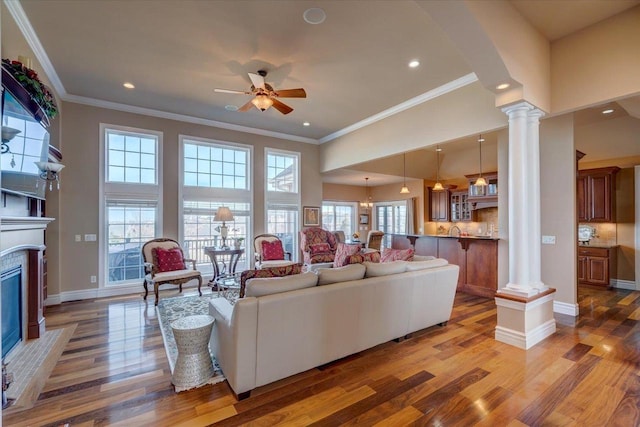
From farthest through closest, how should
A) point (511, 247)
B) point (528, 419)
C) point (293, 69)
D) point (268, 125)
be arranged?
point (268, 125)
point (293, 69)
point (511, 247)
point (528, 419)

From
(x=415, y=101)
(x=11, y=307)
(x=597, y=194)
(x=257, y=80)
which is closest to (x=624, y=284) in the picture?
(x=597, y=194)

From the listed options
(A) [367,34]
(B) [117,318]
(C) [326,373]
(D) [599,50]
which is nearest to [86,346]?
(B) [117,318]

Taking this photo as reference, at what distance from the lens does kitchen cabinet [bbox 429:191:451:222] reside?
30.1 feet

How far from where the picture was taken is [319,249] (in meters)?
7.29

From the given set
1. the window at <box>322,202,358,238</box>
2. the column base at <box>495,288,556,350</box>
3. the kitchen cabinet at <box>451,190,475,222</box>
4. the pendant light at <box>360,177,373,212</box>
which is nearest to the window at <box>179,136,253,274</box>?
the window at <box>322,202,358,238</box>

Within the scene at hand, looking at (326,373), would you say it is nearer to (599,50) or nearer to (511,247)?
(511,247)

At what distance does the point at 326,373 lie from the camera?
2879 millimetres

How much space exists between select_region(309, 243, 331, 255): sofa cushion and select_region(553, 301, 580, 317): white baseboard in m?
4.31

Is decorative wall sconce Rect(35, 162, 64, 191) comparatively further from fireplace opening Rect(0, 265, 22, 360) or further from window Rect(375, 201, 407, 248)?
window Rect(375, 201, 407, 248)

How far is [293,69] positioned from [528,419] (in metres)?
4.47

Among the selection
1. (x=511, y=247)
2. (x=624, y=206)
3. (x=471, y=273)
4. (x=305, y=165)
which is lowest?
(x=471, y=273)

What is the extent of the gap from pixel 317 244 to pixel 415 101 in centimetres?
379

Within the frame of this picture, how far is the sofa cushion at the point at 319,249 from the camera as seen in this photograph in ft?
23.7

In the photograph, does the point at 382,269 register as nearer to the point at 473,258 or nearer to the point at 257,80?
the point at 257,80
